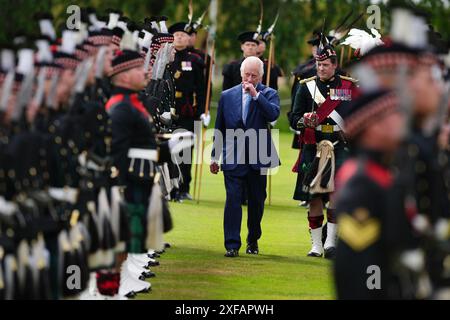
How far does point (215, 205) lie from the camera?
67.8ft

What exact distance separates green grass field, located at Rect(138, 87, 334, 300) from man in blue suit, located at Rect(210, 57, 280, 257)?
1.25 ft

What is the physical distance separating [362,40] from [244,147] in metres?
1.63

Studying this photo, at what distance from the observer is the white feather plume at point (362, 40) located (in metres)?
15.2

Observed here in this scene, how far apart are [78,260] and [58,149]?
727 millimetres

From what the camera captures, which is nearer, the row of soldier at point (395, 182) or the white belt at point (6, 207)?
the row of soldier at point (395, 182)

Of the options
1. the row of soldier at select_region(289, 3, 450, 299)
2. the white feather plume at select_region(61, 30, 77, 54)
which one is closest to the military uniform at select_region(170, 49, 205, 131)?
the white feather plume at select_region(61, 30, 77, 54)

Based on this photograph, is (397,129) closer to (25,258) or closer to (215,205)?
(25,258)

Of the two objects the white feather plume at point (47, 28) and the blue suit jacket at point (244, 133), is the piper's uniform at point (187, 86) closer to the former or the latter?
the blue suit jacket at point (244, 133)

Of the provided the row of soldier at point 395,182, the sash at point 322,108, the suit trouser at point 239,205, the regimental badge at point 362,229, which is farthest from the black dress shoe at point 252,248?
the regimental badge at point 362,229

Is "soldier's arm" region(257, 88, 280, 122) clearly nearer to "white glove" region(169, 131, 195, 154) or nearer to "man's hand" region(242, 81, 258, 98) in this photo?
"man's hand" region(242, 81, 258, 98)

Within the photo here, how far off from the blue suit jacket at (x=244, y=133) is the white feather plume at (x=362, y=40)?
95 centimetres

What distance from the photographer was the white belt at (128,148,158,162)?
1169cm
